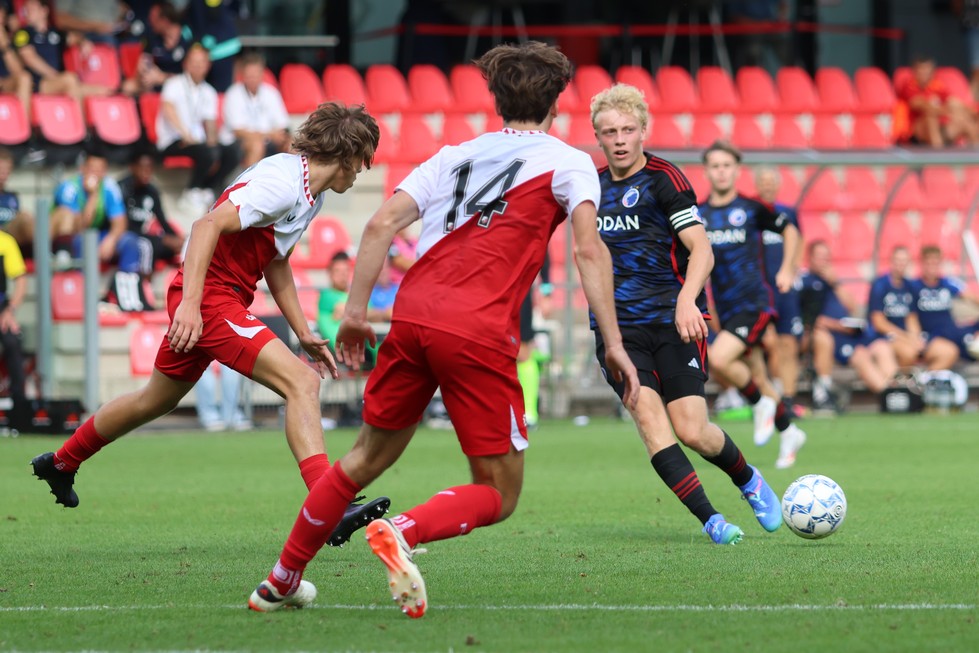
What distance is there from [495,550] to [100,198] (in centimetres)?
1008

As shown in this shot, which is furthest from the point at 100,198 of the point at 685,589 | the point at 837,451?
the point at 685,589

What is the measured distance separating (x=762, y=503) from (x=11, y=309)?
9502mm

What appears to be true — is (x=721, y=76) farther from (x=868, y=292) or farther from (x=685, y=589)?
(x=685, y=589)

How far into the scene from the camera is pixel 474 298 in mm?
4863

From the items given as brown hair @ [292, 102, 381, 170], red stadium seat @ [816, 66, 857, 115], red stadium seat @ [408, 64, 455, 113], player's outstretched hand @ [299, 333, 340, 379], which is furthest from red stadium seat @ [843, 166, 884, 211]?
brown hair @ [292, 102, 381, 170]

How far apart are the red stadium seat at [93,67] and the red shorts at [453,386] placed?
47.5 ft

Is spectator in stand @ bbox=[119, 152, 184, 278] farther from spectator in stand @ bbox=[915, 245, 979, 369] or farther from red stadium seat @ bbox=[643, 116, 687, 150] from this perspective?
spectator in stand @ bbox=[915, 245, 979, 369]

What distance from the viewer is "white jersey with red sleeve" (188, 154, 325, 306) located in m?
6.18

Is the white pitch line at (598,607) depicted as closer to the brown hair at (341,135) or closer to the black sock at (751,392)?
the brown hair at (341,135)

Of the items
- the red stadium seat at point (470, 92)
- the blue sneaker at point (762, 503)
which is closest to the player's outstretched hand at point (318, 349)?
the blue sneaker at point (762, 503)

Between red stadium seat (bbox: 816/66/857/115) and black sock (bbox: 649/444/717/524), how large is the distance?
15.8m

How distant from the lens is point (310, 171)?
6.28 metres

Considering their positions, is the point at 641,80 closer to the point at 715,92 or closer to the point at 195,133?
the point at 715,92

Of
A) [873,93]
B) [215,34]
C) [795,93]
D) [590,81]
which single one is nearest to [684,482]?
[215,34]
